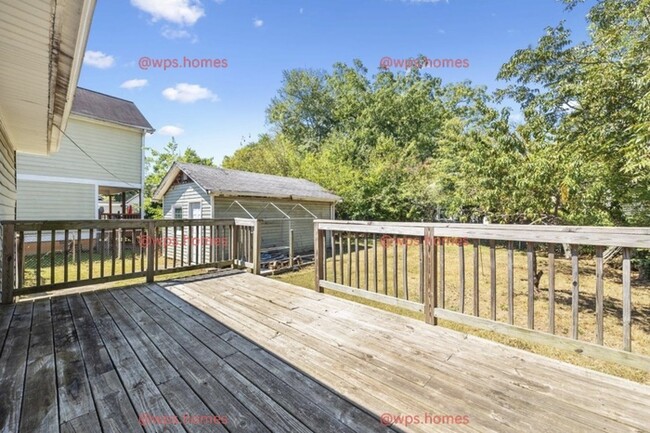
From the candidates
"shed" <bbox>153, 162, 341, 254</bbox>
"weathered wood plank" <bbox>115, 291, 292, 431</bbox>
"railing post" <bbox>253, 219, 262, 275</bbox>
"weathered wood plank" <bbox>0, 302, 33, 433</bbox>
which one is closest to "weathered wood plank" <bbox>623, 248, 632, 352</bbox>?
"weathered wood plank" <bbox>115, 291, 292, 431</bbox>

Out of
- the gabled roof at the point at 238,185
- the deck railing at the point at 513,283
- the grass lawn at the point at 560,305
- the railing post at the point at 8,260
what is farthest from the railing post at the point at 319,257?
the gabled roof at the point at 238,185

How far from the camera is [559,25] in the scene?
5766 mm

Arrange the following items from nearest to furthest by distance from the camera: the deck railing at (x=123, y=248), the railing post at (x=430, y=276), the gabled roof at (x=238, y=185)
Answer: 1. the railing post at (x=430, y=276)
2. the deck railing at (x=123, y=248)
3. the gabled roof at (x=238, y=185)

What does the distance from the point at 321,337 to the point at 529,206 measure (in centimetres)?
566

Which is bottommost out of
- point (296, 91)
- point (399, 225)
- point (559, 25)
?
point (399, 225)

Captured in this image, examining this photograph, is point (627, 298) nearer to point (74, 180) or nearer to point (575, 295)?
point (575, 295)

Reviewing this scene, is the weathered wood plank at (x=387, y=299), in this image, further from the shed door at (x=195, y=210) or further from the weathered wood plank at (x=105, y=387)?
the shed door at (x=195, y=210)

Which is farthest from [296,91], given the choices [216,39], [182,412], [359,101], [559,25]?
[182,412]

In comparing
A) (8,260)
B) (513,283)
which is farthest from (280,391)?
(8,260)

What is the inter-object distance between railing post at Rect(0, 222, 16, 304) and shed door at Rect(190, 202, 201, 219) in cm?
646

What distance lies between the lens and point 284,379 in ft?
6.29

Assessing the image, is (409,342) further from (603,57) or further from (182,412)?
(603,57)

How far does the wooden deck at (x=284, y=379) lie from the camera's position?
1.53 meters

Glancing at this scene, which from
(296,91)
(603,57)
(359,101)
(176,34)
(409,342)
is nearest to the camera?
(409,342)
